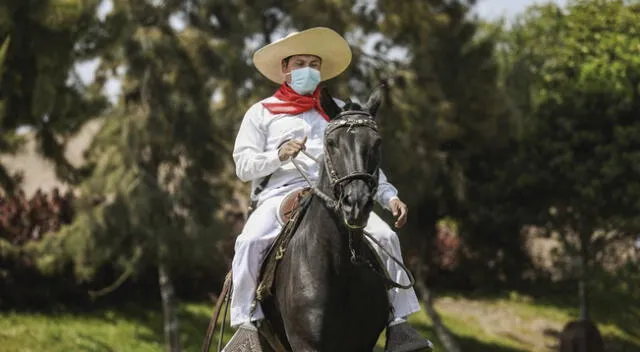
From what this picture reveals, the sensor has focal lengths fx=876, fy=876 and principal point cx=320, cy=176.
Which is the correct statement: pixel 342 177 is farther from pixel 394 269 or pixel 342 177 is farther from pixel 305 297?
pixel 394 269

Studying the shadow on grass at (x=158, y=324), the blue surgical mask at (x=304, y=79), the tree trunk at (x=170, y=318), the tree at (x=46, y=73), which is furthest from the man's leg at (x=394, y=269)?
the shadow on grass at (x=158, y=324)

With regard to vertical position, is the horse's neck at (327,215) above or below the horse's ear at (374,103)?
below

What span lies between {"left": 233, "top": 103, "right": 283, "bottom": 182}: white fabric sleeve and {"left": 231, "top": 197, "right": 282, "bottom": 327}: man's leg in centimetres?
37

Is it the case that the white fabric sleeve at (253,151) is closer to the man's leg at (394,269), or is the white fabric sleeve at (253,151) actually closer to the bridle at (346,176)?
the bridle at (346,176)

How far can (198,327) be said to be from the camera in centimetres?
2080

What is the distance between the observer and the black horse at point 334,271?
562 cm

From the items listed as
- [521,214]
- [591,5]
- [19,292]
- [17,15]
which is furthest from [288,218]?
[591,5]

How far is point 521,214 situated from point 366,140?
2137 cm

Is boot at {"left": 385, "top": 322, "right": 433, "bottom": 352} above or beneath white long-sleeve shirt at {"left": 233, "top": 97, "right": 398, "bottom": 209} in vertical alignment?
beneath

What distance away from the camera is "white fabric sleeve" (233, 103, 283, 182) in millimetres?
6449

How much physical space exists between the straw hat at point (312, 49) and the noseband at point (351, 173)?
128 centimetres

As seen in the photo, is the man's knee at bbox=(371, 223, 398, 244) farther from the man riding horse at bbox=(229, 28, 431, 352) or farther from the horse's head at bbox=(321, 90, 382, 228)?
the horse's head at bbox=(321, 90, 382, 228)

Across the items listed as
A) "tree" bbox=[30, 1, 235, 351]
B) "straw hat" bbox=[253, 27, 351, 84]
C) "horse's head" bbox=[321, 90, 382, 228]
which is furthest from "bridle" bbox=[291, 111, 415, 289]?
"tree" bbox=[30, 1, 235, 351]

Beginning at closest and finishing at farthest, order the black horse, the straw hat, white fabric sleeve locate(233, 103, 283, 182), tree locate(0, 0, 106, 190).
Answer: the black horse
white fabric sleeve locate(233, 103, 283, 182)
the straw hat
tree locate(0, 0, 106, 190)
